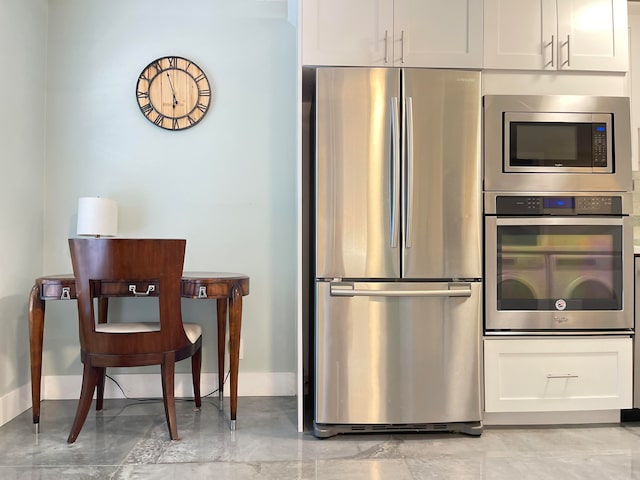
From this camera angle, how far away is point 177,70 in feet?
9.32

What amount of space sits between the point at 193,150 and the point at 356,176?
1.20 metres

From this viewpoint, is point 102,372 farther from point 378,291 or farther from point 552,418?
point 552,418

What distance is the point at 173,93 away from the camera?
9.32 ft

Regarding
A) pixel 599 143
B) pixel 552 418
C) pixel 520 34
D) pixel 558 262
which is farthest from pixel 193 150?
pixel 552 418

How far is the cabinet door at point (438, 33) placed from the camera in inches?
88.6

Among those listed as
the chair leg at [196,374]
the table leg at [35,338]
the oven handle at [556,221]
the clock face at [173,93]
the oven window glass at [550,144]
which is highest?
the clock face at [173,93]

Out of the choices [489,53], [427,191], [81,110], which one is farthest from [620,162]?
[81,110]

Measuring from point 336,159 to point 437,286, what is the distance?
0.76 metres

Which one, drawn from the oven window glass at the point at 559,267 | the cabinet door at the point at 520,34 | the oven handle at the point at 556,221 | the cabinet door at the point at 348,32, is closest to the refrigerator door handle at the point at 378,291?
the oven window glass at the point at 559,267

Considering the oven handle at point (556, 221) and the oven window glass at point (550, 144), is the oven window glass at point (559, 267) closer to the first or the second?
the oven handle at point (556, 221)

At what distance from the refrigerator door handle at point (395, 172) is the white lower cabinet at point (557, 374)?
2.38 feet

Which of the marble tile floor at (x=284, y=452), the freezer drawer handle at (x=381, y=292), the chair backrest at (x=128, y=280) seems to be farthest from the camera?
the freezer drawer handle at (x=381, y=292)

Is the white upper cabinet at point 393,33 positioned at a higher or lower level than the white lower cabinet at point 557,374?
higher

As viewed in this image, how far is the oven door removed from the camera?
2291 millimetres
